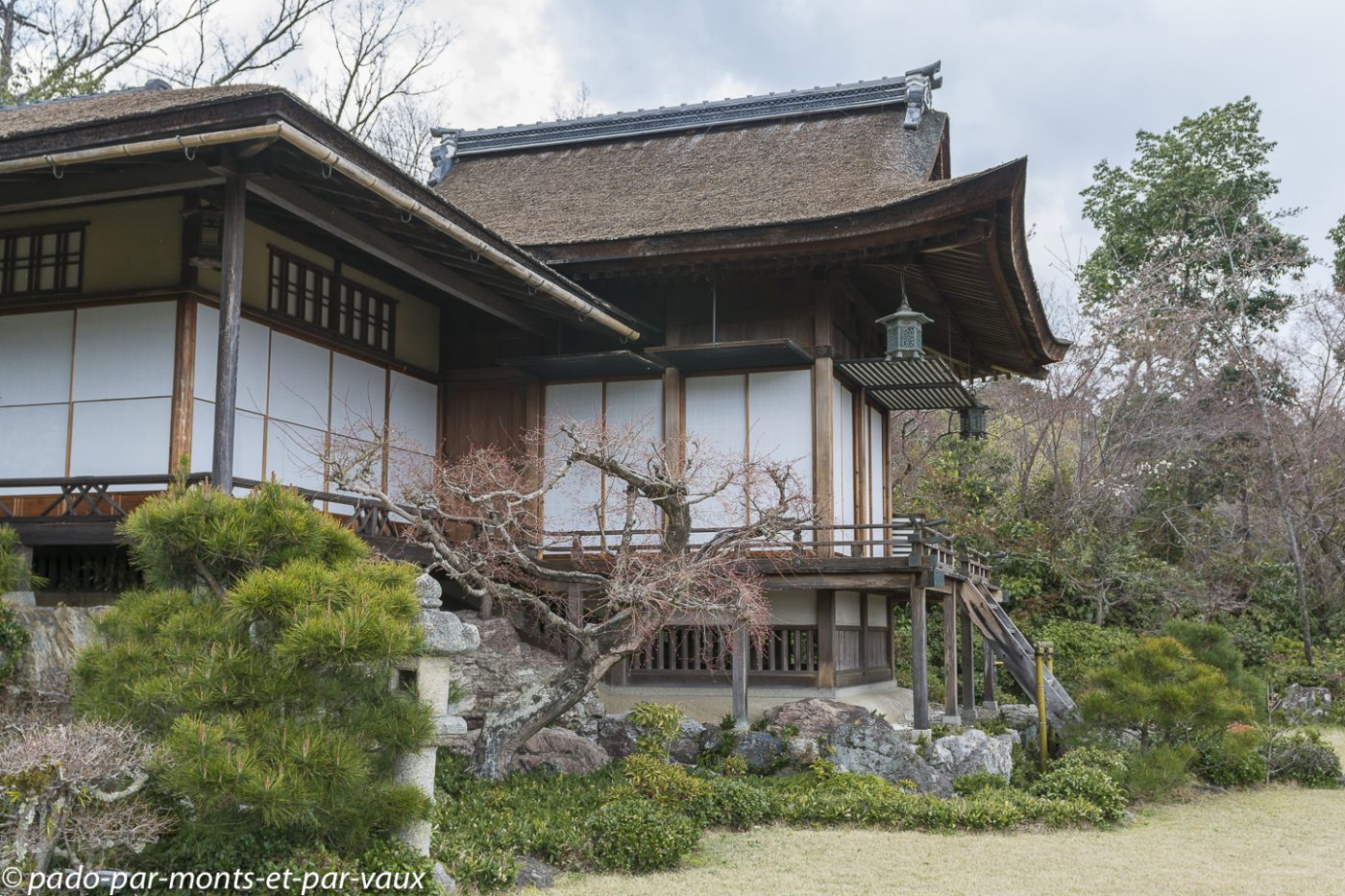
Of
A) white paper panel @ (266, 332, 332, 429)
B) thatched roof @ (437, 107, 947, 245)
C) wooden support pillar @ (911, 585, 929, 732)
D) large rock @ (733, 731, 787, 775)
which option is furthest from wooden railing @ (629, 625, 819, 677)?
thatched roof @ (437, 107, 947, 245)

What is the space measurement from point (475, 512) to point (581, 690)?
2.79 meters

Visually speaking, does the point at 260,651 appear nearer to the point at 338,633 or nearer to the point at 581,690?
the point at 338,633

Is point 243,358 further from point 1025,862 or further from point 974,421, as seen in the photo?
point 974,421

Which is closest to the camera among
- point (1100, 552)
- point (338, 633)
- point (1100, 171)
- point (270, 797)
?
point (270, 797)

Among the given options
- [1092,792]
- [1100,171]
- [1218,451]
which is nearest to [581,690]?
[1092,792]

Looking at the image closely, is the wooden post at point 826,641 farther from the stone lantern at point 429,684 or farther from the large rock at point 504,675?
the stone lantern at point 429,684

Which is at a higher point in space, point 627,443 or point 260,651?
point 627,443

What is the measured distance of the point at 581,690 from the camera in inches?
393

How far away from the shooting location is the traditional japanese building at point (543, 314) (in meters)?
9.84

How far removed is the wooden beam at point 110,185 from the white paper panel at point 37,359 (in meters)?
1.17

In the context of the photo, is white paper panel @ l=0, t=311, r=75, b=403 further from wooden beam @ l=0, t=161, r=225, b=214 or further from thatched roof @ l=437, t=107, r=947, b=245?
thatched roof @ l=437, t=107, r=947, b=245

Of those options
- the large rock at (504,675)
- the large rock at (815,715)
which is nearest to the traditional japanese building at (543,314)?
the large rock at (815,715)

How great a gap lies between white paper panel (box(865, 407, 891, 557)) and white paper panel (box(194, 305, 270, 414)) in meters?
8.04

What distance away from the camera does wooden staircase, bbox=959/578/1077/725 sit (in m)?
13.5
